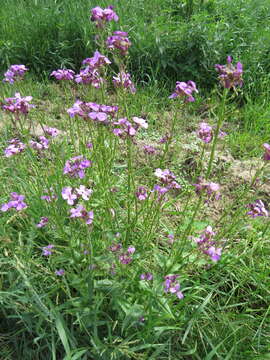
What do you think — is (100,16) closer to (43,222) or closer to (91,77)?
(91,77)

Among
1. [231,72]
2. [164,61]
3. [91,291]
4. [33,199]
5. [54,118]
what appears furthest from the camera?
[164,61]

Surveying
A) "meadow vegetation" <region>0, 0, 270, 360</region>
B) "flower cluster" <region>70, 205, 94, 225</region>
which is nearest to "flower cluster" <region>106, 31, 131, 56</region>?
"meadow vegetation" <region>0, 0, 270, 360</region>

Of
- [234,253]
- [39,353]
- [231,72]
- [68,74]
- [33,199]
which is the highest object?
[231,72]

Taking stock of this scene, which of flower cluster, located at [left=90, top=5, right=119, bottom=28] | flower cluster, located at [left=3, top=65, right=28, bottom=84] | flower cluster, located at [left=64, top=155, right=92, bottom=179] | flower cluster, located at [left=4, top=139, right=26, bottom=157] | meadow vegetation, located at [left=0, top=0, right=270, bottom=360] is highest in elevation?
flower cluster, located at [left=90, top=5, right=119, bottom=28]

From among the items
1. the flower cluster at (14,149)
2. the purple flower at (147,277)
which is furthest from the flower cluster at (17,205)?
the purple flower at (147,277)

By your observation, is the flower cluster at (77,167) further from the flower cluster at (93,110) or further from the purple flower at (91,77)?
the purple flower at (91,77)

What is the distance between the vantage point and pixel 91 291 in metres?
1.72

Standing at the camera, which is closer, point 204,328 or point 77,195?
point 77,195

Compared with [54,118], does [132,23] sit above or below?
above

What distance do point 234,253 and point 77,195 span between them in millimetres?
1090

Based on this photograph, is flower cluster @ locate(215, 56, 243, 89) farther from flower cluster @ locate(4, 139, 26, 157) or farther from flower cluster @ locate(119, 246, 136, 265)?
flower cluster @ locate(4, 139, 26, 157)

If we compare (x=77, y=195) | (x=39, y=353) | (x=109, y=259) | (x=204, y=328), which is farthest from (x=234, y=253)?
(x=39, y=353)

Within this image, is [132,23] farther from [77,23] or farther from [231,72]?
[231,72]

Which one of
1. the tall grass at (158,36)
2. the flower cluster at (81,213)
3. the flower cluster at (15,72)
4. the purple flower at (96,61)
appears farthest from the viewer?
the tall grass at (158,36)
